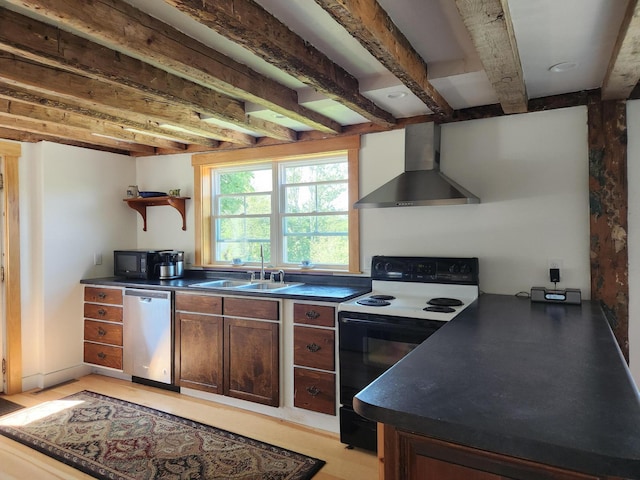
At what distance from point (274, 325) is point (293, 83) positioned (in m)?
1.68

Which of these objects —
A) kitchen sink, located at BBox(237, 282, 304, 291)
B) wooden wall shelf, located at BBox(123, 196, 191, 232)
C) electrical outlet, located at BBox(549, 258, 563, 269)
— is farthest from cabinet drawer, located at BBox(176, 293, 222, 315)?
electrical outlet, located at BBox(549, 258, 563, 269)

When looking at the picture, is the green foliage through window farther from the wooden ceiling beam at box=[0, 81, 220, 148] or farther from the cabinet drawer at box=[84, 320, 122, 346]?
the cabinet drawer at box=[84, 320, 122, 346]

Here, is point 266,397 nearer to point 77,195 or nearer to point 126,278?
point 126,278

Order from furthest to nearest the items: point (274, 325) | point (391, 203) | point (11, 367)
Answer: point (11, 367) < point (274, 325) < point (391, 203)

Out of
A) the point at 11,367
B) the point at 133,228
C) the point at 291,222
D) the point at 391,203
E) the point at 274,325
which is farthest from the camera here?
the point at 133,228

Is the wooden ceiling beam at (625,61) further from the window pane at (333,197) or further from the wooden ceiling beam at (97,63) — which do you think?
the wooden ceiling beam at (97,63)

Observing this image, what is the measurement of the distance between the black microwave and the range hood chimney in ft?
7.09

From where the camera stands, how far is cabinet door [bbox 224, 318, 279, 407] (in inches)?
120

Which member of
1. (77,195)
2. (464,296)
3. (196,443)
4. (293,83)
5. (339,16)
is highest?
(293,83)

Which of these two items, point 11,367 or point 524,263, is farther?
point 11,367

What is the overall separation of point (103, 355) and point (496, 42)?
402cm

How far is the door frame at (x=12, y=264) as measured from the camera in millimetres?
3605

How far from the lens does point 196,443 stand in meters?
2.70

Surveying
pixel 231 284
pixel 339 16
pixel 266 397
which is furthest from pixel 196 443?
pixel 339 16
